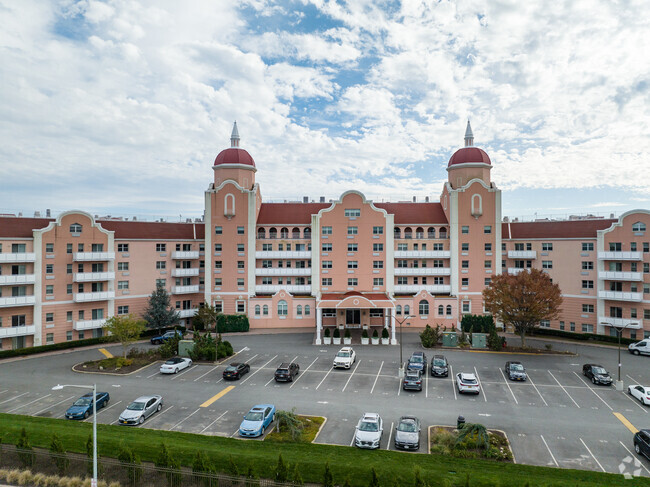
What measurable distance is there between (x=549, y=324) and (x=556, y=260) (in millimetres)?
9142

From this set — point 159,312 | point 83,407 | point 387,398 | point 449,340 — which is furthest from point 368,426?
point 159,312

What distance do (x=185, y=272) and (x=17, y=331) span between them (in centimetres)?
2108

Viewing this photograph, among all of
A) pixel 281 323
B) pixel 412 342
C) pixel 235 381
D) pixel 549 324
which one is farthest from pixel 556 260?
pixel 235 381

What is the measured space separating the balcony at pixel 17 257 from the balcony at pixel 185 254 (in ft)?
56.7

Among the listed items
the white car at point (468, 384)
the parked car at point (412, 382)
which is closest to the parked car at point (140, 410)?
the parked car at point (412, 382)

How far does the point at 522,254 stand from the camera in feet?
207

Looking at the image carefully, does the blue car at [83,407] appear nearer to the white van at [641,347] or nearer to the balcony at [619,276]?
the white van at [641,347]

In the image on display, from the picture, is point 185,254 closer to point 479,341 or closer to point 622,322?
point 479,341

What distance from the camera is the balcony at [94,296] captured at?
5309 centimetres

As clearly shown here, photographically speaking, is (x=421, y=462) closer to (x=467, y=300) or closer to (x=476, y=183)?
(x=467, y=300)

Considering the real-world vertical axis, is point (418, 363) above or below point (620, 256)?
below

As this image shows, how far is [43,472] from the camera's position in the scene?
22484mm

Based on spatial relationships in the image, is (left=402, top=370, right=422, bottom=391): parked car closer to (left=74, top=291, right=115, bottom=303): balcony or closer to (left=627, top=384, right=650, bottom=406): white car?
(left=627, top=384, right=650, bottom=406): white car

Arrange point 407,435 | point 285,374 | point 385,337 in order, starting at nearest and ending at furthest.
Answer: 1. point 407,435
2. point 285,374
3. point 385,337
